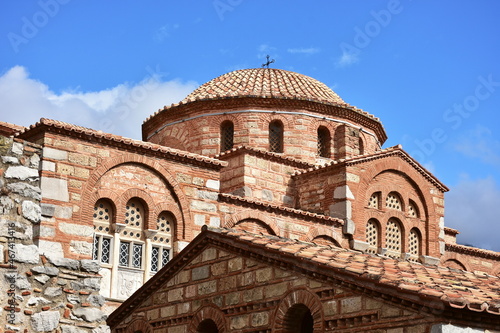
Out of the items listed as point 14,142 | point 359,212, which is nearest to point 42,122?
point 14,142

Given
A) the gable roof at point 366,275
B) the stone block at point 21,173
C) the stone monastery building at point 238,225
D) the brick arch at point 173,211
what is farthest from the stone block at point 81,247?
the gable roof at point 366,275

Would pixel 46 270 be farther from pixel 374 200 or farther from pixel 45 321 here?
pixel 374 200

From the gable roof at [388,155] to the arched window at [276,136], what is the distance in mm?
1518

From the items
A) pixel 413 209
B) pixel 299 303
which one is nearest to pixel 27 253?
pixel 299 303

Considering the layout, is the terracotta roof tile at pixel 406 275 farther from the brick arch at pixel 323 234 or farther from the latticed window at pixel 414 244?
the latticed window at pixel 414 244

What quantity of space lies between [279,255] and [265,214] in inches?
346

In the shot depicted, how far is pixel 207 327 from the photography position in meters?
10.4

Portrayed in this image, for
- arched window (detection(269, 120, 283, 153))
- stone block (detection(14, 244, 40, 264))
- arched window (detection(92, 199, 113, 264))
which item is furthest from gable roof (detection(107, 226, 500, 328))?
arched window (detection(269, 120, 283, 153))

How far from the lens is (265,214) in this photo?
1798 cm

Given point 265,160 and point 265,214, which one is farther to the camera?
point 265,160

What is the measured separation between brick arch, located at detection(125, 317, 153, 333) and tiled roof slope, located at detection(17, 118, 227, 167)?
15.3 ft

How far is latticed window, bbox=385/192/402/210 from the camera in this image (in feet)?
67.7

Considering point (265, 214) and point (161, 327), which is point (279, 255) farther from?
point (265, 214)

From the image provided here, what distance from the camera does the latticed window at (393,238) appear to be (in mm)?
20203
